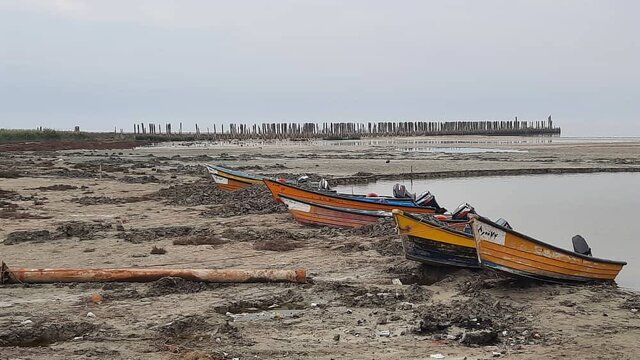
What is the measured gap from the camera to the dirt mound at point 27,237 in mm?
13594

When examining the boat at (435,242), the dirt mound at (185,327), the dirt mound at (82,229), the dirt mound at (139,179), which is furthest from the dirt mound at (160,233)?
the dirt mound at (139,179)

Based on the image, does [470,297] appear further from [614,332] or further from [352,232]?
[352,232]

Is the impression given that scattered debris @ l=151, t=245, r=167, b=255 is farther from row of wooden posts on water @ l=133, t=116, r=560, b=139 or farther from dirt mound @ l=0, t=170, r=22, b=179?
row of wooden posts on water @ l=133, t=116, r=560, b=139

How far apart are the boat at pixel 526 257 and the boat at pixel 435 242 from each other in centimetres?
84

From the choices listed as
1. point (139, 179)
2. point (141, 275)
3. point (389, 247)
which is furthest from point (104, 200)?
point (141, 275)

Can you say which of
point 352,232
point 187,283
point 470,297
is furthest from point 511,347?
point 352,232

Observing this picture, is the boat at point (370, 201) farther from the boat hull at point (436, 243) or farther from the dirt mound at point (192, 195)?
the boat hull at point (436, 243)

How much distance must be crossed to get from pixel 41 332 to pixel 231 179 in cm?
1531

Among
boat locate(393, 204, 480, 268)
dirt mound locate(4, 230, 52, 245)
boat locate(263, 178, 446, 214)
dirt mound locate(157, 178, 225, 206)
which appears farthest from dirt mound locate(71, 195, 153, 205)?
boat locate(393, 204, 480, 268)

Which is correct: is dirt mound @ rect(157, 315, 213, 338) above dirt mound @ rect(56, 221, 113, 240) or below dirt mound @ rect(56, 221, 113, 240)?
below

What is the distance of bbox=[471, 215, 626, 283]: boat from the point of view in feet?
31.8

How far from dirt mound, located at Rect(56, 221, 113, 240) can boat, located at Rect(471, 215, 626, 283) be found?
889cm

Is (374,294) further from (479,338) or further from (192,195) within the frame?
(192,195)

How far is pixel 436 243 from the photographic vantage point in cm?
1092
